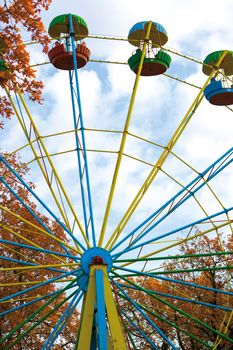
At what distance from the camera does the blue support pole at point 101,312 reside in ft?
38.7

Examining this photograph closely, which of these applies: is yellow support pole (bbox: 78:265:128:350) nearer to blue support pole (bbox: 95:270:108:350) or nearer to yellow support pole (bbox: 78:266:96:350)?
yellow support pole (bbox: 78:266:96:350)

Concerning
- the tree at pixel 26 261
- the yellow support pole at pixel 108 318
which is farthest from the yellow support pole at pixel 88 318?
the tree at pixel 26 261

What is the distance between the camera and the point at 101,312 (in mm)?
12453

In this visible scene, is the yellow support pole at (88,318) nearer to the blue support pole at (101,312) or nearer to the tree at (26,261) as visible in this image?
the blue support pole at (101,312)

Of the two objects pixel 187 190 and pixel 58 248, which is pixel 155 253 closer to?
pixel 187 190

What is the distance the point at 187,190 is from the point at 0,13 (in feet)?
26.1

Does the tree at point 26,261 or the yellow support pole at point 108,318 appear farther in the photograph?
the tree at point 26,261

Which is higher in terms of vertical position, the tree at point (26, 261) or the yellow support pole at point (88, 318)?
the tree at point (26, 261)

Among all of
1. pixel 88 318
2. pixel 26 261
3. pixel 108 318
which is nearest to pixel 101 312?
pixel 108 318

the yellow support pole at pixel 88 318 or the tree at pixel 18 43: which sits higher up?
the tree at pixel 18 43

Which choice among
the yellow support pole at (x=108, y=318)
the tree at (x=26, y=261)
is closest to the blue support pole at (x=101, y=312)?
the yellow support pole at (x=108, y=318)

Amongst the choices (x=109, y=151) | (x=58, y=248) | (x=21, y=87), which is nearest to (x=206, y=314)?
(x=58, y=248)

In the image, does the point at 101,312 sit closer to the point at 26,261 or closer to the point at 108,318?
the point at 108,318

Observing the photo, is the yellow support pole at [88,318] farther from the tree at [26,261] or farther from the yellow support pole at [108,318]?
the tree at [26,261]
